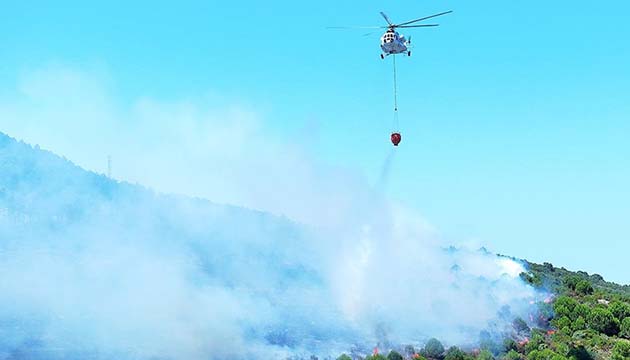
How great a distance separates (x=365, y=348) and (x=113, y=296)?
173ft

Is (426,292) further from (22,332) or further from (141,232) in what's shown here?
(141,232)

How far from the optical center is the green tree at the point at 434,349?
97125 millimetres

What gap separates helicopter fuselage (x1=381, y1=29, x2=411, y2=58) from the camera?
243ft

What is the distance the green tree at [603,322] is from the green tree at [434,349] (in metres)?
36.4

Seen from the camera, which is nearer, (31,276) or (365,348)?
(365,348)

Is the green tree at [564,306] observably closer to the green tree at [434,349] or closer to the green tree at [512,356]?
the green tree at [512,356]

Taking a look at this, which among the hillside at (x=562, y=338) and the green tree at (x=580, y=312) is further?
the green tree at (x=580, y=312)

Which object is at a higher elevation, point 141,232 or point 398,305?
point 141,232

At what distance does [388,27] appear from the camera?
74.4 meters

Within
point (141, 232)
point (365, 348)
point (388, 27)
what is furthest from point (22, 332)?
point (141, 232)

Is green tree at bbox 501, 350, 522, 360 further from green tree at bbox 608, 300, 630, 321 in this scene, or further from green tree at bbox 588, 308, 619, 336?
green tree at bbox 608, 300, 630, 321

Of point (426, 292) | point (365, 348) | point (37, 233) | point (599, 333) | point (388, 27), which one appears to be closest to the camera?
point (388, 27)

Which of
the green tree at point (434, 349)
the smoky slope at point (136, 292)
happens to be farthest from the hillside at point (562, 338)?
the smoky slope at point (136, 292)

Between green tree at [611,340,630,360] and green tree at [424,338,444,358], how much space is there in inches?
1012
